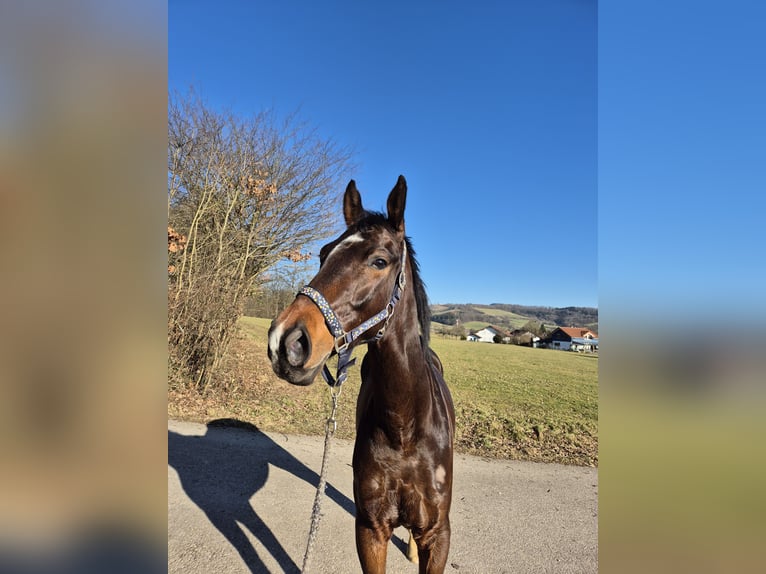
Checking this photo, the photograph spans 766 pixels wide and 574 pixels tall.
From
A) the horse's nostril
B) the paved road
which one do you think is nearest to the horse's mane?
the horse's nostril

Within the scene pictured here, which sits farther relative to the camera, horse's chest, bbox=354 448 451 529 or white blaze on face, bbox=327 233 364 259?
horse's chest, bbox=354 448 451 529

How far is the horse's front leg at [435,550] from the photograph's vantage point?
2520mm

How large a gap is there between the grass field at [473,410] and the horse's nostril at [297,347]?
599cm

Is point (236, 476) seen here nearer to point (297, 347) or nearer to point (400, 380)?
point (400, 380)

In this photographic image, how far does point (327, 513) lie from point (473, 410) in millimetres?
5589

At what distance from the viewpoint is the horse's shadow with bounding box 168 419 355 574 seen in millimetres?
3865

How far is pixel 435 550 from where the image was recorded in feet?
8.29

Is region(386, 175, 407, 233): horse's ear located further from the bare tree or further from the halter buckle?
the bare tree

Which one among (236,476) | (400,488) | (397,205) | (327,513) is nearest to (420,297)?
(397,205)

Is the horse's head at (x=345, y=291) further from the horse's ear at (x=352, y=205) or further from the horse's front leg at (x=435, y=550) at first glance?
the horse's front leg at (x=435, y=550)

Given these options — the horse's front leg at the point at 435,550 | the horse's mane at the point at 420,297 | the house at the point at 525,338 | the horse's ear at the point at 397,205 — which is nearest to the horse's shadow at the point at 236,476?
the horse's front leg at the point at 435,550
